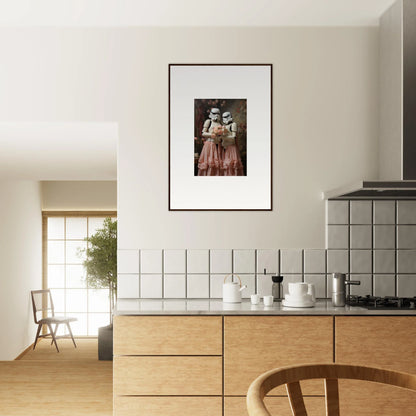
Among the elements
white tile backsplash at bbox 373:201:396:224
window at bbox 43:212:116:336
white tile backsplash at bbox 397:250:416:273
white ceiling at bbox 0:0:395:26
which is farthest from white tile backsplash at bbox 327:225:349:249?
window at bbox 43:212:116:336

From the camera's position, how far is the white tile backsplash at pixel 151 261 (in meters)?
3.13

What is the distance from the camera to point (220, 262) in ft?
10.3

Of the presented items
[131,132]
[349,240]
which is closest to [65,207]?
[131,132]

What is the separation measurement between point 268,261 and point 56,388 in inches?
74.9

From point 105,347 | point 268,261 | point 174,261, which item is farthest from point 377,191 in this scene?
point 105,347

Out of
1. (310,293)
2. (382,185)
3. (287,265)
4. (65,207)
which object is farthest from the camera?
(65,207)

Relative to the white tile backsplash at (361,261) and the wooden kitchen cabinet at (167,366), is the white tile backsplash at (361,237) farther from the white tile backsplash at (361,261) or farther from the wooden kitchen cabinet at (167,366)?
the wooden kitchen cabinet at (167,366)

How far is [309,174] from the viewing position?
10.4 feet

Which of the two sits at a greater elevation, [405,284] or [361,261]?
[361,261]

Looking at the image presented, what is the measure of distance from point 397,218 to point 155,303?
157cm

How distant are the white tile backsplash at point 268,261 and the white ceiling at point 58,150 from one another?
4.03ft

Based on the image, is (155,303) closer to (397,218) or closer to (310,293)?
(310,293)

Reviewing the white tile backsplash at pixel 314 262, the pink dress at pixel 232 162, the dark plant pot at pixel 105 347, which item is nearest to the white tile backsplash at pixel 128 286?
the pink dress at pixel 232 162

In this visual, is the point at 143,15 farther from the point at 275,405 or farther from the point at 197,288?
the point at 275,405
